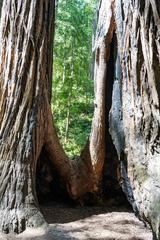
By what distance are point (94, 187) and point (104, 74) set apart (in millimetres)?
1576

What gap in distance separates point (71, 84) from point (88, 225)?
4318 mm

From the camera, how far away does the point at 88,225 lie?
4.77 meters

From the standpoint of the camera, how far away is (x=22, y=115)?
184 inches

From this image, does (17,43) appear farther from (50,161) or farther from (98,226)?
(98,226)

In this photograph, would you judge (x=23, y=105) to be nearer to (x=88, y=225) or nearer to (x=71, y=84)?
(x=88, y=225)

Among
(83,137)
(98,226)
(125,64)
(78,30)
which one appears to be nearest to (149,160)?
(125,64)

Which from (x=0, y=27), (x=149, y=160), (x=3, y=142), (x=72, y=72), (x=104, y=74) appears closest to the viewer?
(x=149, y=160)

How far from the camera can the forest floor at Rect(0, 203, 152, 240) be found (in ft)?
14.1

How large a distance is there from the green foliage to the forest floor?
106 inches

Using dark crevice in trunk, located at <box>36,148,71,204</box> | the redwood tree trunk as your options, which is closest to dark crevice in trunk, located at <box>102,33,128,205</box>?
dark crevice in trunk, located at <box>36,148,71,204</box>

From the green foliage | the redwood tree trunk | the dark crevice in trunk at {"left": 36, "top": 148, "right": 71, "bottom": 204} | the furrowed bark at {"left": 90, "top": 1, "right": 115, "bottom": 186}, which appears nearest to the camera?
the redwood tree trunk

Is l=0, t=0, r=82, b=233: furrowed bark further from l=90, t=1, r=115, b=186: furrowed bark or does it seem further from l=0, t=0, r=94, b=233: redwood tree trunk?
l=90, t=1, r=115, b=186: furrowed bark

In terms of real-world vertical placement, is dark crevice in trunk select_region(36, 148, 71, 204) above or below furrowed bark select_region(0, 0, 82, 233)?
below

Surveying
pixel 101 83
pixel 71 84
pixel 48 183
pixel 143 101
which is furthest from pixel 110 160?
pixel 71 84
